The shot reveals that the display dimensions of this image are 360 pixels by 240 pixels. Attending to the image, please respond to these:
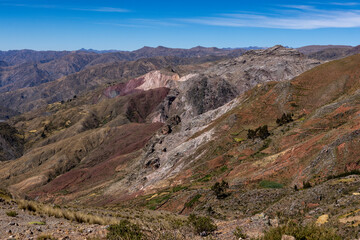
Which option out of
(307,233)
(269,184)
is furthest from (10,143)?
(307,233)

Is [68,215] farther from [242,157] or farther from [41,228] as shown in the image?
[242,157]

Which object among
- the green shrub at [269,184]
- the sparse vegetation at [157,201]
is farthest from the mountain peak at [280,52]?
the green shrub at [269,184]

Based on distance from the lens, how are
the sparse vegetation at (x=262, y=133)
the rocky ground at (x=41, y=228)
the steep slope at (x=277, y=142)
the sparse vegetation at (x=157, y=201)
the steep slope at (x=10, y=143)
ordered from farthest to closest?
the steep slope at (x=10, y=143), the sparse vegetation at (x=262, y=133), the sparse vegetation at (x=157, y=201), the steep slope at (x=277, y=142), the rocky ground at (x=41, y=228)

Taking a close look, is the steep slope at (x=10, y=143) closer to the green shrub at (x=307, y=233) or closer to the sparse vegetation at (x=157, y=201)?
the sparse vegetation at (x=157, y=201)

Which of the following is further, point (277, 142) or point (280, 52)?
point (280, 52)

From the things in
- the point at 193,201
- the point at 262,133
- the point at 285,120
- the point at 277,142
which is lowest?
the point at 193,201

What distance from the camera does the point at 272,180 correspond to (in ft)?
93.5

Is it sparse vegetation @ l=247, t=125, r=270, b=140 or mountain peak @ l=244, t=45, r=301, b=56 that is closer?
sparse vegetation @ l=247, t=125, r=270, b=140

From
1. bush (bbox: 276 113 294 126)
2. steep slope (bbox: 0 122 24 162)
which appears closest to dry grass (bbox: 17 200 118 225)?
bush (bbox: 276 113 294 126)

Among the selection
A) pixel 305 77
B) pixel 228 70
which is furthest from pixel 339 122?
pixel 228 70

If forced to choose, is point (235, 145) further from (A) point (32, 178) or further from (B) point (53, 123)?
(B) point (53, 123)

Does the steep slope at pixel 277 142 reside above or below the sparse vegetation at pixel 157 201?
above

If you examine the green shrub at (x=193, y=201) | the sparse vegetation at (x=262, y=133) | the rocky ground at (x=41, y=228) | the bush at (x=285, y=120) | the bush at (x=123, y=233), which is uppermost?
the bush at (x=285, y=120)

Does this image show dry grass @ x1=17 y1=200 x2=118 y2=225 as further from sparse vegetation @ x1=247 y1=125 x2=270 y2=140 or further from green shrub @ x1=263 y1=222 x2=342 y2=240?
sparse vegetation @ x1=247 y1=125 x2=270 y2=140
